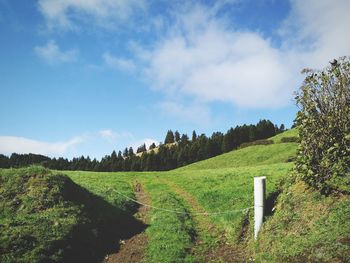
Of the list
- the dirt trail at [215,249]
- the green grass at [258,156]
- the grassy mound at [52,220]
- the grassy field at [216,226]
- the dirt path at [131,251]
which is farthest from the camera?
the green grass at [258,156]

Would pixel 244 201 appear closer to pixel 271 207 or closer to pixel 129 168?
pixel 271 207

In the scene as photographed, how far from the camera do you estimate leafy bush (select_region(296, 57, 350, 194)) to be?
47.7 ft

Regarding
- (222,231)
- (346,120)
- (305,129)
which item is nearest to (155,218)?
(222,231)

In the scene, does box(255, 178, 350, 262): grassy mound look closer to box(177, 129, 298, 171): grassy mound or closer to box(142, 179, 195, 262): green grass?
box(142, 179, 195, 262): green grass

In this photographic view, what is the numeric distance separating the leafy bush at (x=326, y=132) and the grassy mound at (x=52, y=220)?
32.6ft

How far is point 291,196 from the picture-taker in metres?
16.3

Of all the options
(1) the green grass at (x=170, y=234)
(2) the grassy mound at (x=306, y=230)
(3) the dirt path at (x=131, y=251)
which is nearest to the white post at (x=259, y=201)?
(2) the grassy mound at (x=306, y=230)

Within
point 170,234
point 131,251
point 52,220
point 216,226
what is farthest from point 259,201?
point 52,220

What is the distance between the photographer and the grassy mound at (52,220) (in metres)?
15.1

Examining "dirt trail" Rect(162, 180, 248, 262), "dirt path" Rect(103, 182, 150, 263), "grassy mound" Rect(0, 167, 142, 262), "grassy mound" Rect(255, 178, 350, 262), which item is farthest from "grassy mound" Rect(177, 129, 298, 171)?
"grassy mound" Rect(255, 178, 350, 262)

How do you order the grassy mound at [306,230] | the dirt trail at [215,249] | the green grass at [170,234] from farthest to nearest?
the green grass at [170,234] → the dirt trail at [215,249] → the grassy mound at [306,230]

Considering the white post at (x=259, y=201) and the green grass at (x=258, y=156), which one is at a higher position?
the green grass at (x=258, y=156)

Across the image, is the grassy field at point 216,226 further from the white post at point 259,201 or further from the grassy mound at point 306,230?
the white post at point 259,201

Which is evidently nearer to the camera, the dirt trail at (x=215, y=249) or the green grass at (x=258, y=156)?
the dirt trail at (x=215, y=249)
